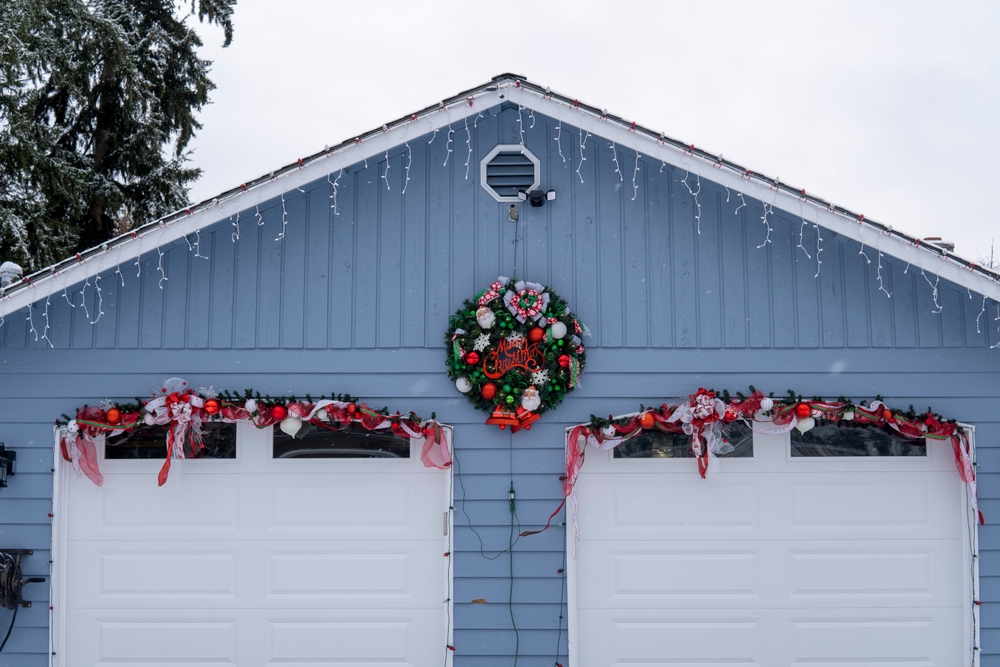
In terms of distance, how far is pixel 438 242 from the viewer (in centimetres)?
472

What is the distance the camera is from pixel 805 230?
473 cm

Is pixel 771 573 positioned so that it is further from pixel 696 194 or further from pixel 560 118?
pixel 560 118

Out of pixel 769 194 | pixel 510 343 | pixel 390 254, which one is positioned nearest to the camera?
pixel 769 194

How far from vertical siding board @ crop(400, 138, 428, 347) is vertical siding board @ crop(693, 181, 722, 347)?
174 centimetres

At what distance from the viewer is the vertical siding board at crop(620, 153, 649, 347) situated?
4.70 meters

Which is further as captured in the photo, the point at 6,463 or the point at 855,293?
the point at 855,293

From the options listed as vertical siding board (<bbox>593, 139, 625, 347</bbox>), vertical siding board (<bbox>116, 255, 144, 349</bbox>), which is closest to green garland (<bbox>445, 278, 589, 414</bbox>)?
vertical siding board (<bbox>593, 139, 625, 347</bbox>)

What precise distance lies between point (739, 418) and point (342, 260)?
2659mm

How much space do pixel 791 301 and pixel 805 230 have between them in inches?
18.2

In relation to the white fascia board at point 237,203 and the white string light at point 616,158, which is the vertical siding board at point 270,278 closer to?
the white fascia board at point 237,203

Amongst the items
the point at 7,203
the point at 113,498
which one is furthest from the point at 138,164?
the point at 113,498

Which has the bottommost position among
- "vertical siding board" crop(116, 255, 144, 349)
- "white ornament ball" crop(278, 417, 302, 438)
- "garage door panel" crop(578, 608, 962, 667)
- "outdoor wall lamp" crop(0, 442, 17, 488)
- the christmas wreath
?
"garage door panel" crop(578, 608, 962, 667)

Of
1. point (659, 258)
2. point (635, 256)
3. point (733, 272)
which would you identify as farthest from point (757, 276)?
point (635, 256)

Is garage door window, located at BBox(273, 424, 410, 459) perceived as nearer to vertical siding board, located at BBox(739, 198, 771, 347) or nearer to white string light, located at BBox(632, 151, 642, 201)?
white string light, located at BBox(632, 151, 642, 201)
